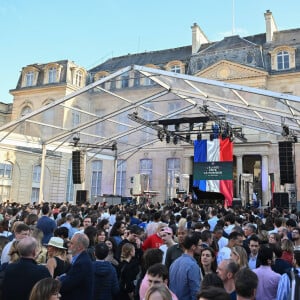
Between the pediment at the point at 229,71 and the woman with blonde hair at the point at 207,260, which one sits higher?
the pediment at the point at 229,71

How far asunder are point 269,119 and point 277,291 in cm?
1322

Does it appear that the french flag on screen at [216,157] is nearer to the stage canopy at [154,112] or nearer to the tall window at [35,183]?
the stage canopy at [154,112]

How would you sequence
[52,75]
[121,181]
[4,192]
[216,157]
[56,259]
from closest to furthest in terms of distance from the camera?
[56,259], [216,157], [4,192], [121,181], [52,75]

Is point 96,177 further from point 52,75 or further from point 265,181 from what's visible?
point 265,181

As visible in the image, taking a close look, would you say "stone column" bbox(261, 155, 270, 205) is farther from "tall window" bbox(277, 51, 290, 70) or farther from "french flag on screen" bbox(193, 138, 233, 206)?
"french flag on screen" bbox(193, 138, 233, 206)

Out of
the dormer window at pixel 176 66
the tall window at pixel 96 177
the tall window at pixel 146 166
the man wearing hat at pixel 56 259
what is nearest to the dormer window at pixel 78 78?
the tall window at pixel 96 177

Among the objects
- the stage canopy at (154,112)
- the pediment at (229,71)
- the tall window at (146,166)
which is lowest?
the tall window at (146,166)

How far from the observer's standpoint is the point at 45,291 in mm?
2607

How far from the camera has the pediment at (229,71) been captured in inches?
1041

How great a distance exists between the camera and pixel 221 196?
664 inches

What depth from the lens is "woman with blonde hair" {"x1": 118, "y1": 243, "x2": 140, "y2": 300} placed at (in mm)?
4469

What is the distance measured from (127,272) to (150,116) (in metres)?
24.9

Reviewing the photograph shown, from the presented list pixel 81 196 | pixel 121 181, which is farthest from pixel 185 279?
pixel 121 181

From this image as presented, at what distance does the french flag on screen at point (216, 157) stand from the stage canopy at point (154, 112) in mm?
1517
